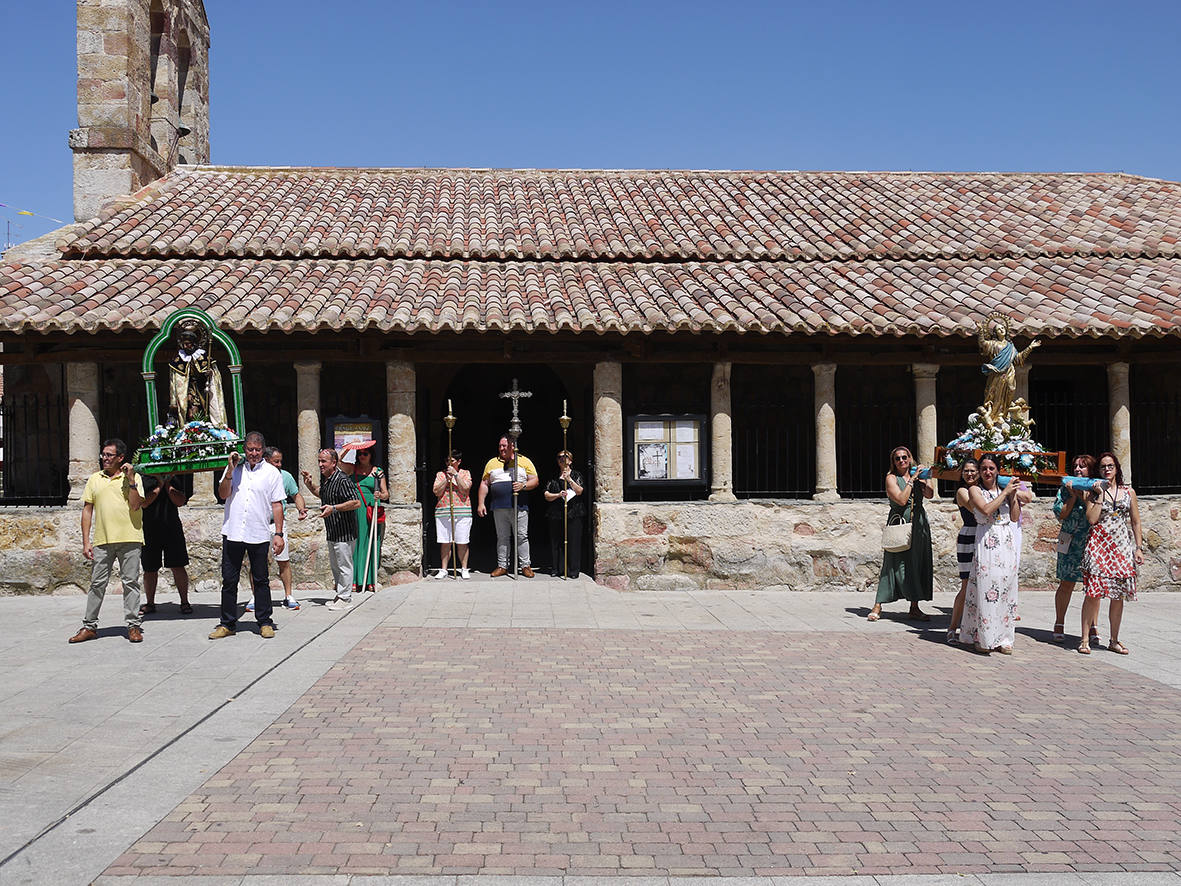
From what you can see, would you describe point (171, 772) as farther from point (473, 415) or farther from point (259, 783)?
point (473, 415)

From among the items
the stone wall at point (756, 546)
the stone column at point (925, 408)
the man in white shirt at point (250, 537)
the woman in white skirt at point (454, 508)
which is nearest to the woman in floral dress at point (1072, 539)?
the stone wall at point (756, 546)

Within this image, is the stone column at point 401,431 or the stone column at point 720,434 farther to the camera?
the stone column at point 720,434

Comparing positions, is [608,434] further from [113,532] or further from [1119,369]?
[1119,369]

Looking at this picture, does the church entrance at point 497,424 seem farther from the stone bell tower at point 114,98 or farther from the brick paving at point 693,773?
the brick paving at point 693,773

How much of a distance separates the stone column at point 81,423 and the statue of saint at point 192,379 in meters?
2.66

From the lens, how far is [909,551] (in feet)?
30.7

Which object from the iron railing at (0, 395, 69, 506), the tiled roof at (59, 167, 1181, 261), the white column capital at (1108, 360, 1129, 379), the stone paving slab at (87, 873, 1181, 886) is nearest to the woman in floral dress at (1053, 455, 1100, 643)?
the white column capital at (1108, 360, 1129, 379)

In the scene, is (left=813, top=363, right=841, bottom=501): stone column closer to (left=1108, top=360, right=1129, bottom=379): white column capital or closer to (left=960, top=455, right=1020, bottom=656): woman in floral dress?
(left=1108, top=360, right=1129, bottom=379): white column capital

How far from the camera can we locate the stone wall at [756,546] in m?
11.6

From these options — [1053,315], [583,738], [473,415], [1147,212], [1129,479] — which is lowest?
[583,738]

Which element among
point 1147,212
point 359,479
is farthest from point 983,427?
point 1147,212

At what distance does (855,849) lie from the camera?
400 centimetres

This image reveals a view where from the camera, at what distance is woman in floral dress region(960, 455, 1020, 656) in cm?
791

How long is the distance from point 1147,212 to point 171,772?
54.6 ft
